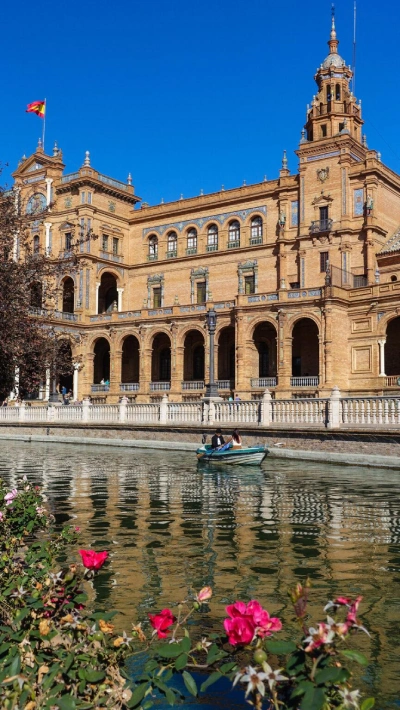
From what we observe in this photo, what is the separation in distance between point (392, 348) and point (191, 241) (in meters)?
19.5

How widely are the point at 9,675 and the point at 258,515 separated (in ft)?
28.1

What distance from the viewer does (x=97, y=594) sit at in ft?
21.6

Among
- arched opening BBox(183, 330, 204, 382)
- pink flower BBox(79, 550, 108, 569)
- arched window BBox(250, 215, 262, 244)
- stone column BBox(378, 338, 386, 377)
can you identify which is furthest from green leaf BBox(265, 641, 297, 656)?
arched window BBox(250, 215, 262, 244)

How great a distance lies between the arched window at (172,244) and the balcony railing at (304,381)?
17911 millimetres

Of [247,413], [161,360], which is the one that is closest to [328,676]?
[247,413]

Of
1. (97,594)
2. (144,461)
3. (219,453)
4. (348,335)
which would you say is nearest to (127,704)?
(97,594)

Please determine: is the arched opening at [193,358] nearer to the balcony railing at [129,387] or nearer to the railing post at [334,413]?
the balcony railing at [129,387]

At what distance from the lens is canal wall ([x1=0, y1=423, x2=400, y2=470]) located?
65.4 feet

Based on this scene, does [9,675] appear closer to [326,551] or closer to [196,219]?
[326,551]

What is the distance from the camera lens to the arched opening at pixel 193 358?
47.0 metres

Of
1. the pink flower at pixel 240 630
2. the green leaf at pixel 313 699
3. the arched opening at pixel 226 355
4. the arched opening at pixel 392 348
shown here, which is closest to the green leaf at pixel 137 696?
the pink flower at pixel 240 630

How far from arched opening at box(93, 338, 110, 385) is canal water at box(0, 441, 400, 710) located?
110 feet

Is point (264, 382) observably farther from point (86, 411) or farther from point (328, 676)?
point (328, 676)

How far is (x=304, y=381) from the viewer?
38.5m
